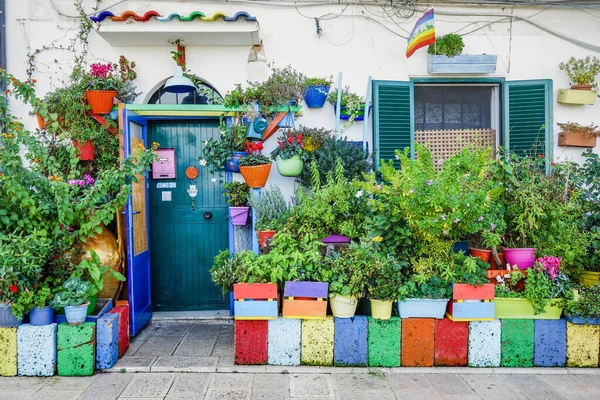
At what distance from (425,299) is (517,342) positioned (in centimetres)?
108

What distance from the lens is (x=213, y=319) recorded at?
6.24 m

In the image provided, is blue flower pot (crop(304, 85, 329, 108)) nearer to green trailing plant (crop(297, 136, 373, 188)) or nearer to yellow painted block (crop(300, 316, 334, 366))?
green trailing plant (crop(297, 136, 373, 188))

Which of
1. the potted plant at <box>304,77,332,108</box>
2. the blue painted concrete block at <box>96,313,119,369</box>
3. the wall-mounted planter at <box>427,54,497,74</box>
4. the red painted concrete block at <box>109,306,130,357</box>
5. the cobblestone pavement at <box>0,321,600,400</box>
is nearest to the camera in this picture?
the cobblestone pavement at <box>0,321,600,400</box>

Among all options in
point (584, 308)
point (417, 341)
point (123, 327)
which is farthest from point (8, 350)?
point (584, 308)

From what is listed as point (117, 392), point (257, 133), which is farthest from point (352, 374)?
point (257, 133)

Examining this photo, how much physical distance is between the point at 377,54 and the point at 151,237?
12.6 feet

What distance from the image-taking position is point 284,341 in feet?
15.9

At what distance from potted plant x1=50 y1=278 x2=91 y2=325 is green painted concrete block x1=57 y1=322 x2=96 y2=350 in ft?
0.19

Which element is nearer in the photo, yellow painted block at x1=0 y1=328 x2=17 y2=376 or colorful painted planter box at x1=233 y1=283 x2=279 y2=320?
Answer: yellow painted block at x1=0 y1=328 x2=17 y2=376

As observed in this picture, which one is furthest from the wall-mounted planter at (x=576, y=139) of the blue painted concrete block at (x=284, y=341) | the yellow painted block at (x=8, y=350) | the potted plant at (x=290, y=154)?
the yellow painted block at (x=8, y=350)

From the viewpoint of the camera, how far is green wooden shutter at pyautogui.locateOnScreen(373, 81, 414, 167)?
6250 millimetres

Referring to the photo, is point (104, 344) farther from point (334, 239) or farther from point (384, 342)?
point (384, 342)

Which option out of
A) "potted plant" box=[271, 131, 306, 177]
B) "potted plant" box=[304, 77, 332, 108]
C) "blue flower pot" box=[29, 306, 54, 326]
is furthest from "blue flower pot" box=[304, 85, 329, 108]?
"blue flower pot" box=[29, 306, 54, 326]

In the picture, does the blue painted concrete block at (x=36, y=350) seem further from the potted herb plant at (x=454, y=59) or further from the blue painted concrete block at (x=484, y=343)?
the potted herb plant at (x=454, y=59)
